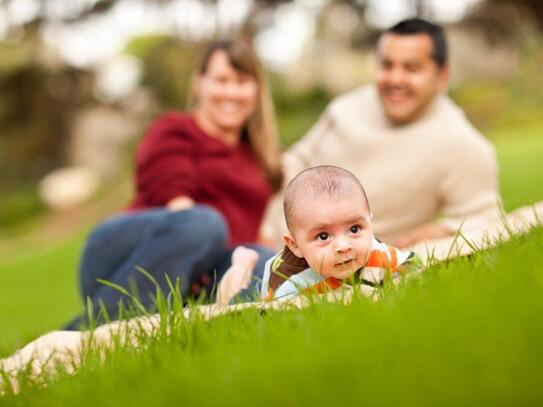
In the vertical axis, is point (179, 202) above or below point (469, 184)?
above

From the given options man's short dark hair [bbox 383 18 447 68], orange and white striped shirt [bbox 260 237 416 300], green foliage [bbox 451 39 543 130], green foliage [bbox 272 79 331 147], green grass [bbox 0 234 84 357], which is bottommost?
green grass [bbox 0 234 84 357]

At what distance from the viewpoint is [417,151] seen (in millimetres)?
3594

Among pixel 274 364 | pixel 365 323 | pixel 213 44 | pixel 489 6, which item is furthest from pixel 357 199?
pixel 489 6

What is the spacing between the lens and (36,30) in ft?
75.9

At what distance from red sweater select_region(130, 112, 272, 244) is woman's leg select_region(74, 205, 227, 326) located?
15.7 inches

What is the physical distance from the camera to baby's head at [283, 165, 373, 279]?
2.05 metres

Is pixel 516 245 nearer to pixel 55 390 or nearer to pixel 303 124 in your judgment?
pixel 55 390

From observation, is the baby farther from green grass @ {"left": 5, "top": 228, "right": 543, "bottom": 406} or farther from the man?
the man

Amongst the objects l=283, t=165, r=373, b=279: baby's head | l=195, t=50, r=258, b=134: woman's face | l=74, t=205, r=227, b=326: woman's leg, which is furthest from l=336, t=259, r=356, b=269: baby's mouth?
l=195, t=50, r=258, b=134: woman's face

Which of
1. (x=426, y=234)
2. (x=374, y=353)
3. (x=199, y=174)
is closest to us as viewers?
(x=374, y=353)

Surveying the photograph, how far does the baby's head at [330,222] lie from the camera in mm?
2047

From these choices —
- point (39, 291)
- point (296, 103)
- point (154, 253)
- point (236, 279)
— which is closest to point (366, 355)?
point (236, 279)

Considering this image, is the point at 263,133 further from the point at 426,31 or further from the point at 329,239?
the point at 329,239

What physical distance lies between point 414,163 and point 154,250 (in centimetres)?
123
